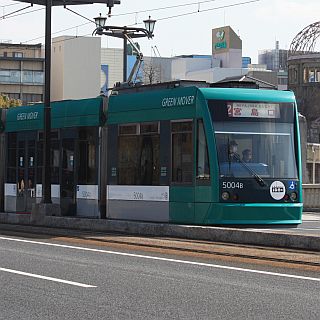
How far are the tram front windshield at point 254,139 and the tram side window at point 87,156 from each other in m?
5.09

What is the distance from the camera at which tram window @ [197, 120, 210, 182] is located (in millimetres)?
21000

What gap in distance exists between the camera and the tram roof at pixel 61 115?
992 inches

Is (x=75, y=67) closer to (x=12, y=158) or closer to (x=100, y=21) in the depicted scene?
(x=100, y=21)

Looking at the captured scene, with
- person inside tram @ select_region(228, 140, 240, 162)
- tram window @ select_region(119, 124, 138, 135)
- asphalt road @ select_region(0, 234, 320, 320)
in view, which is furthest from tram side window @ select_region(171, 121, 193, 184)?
asphalt road @ select_region(0, 234, 320, 320)

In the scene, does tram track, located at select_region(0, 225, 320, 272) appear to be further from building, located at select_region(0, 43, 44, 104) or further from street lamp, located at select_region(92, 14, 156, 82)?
building, located at select_region(0, 43, 44, 104)

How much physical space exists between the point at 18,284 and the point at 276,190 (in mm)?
9838

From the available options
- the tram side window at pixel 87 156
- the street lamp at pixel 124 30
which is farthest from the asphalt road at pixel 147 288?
the street lamp at pixel 124 30

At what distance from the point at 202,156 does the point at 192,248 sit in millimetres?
3548

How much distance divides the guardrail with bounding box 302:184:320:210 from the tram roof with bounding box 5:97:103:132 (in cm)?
1781

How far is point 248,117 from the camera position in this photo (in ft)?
70.6

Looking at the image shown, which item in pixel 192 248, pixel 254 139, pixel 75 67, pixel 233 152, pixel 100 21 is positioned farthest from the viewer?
pixel 75 67

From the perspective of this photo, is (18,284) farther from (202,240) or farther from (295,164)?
(295,164)

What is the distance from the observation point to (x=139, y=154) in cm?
2347

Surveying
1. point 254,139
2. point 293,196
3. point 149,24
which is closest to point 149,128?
point 254,139
